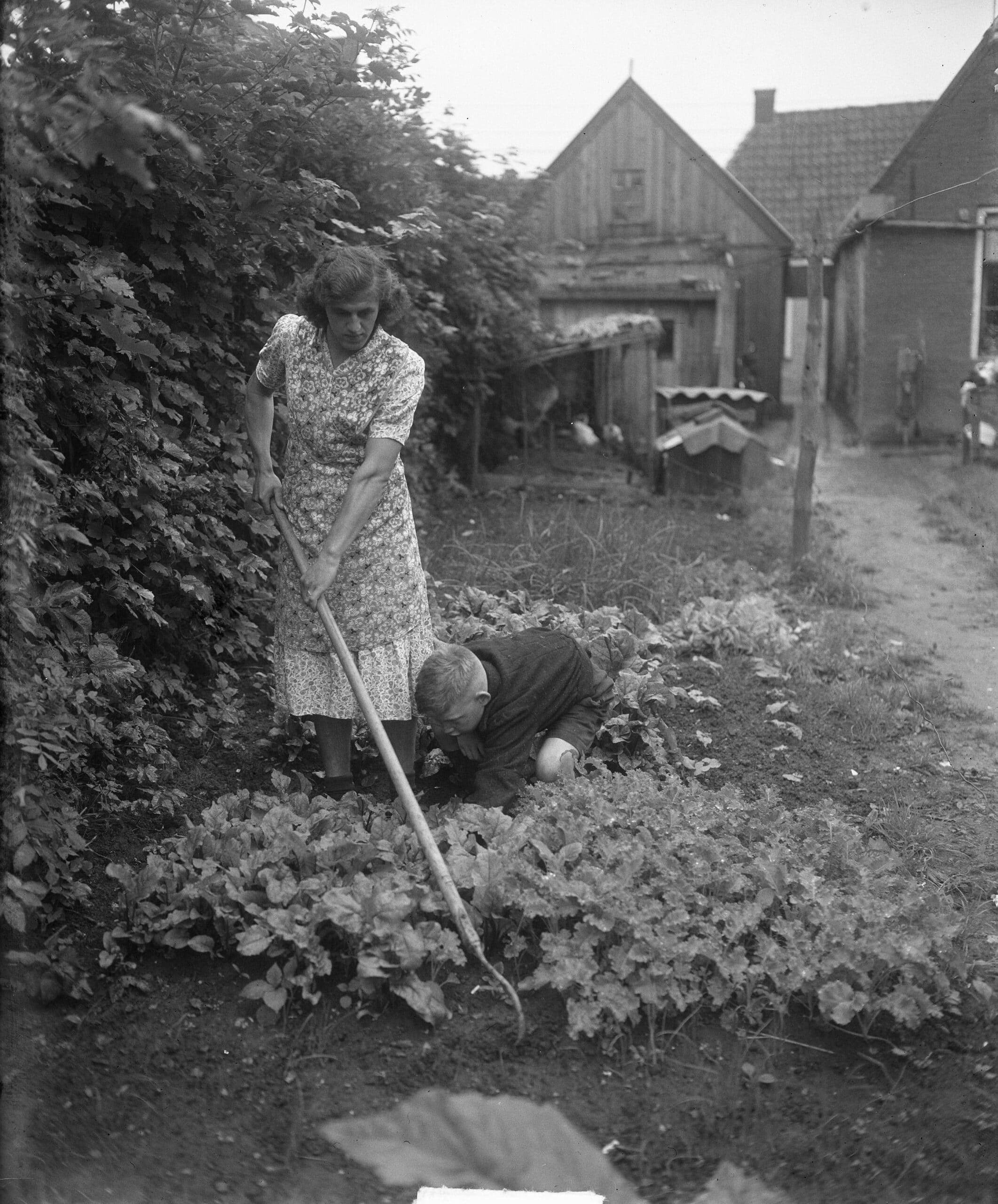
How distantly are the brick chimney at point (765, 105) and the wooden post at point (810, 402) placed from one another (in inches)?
439

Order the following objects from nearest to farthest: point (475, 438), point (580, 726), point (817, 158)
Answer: point (580, 726)
point (475, 438)
point (817, 158)

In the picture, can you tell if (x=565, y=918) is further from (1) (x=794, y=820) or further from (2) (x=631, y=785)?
(1) (x=794, y=820)

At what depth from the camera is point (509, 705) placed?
389 centimetres

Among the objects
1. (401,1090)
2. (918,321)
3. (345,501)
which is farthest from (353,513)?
(918,321)

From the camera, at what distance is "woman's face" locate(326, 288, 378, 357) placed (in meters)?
3.47

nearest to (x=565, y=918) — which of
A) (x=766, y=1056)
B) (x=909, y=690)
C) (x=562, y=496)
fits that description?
(x=766, y=1056)

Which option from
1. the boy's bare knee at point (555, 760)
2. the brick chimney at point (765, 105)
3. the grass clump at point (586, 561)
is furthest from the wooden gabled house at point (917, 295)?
the boy's bare knee at point (555, 760)

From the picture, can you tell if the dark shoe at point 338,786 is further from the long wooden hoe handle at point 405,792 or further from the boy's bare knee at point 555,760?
the boy's bare knee at point 555,760

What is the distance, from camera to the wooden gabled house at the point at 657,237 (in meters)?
16.2

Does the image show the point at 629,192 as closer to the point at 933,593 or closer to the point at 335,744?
the point at 933,593

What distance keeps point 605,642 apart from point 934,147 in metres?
7.26

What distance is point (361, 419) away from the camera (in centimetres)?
367

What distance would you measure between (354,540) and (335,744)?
2.37 feet

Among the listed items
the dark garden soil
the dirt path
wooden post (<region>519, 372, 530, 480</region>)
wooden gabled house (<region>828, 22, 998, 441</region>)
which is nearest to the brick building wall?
wooden gabled house (<region>828, 22, 998, 441</region>)
